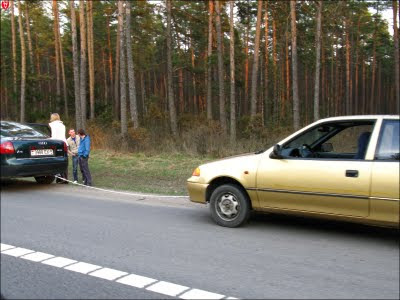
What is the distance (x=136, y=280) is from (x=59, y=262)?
1053 mm

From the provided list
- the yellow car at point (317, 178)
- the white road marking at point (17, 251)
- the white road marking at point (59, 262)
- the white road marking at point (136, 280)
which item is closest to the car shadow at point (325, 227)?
the yellow car at point (317, 178)

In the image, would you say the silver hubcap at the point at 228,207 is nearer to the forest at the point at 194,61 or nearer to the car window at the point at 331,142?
the car window at the point at 331,142

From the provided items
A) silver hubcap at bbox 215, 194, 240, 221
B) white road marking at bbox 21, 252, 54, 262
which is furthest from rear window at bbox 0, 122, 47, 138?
silver hubcap at bbox 215, 194, 240, 221

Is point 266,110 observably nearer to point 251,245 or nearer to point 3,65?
point 3,65

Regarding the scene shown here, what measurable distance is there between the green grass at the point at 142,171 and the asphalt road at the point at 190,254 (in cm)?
306

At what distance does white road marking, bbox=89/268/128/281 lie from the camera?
4.18 meters

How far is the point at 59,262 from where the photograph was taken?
181 inches

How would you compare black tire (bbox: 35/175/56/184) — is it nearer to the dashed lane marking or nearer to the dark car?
the dark car

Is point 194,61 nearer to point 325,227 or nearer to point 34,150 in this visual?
point 34,150

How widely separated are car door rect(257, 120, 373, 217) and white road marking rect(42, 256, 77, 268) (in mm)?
2804

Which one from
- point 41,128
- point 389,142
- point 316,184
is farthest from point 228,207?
point 41,128

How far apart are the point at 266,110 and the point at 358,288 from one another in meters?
38.0

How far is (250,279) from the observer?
13.7 ft

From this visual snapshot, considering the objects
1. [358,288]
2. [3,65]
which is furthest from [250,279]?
[3,65]
